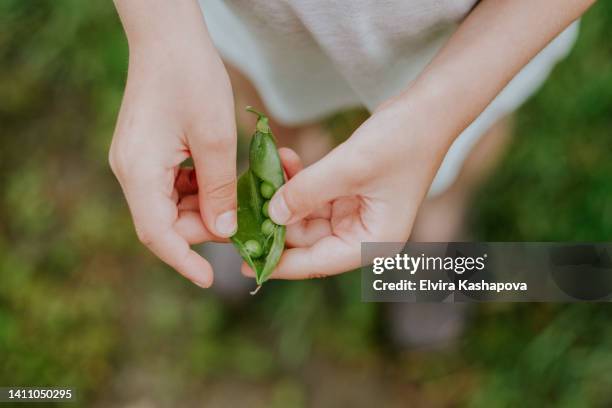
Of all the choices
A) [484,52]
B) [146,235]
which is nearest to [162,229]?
[146,235]

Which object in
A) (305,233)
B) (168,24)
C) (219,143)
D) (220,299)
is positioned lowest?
(220,299)

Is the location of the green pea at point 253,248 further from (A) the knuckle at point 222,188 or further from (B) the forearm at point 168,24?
(B) the forearm at point 168,24

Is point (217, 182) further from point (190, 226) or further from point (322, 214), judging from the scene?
point (322, 214)

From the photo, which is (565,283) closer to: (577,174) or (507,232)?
(507,232)

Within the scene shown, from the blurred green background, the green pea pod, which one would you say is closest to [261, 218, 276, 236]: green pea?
the green pea pod

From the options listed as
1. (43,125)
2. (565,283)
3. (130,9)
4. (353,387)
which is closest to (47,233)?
(43,125)

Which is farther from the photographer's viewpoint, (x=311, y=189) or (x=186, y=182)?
→ (x=186, y=182)

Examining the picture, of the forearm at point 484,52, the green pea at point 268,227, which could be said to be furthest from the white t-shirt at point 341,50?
the green pea at point 268,227
